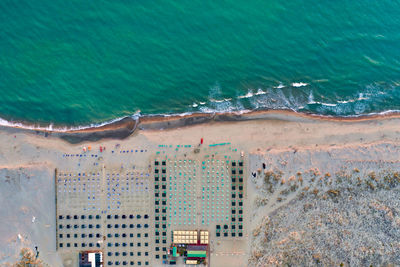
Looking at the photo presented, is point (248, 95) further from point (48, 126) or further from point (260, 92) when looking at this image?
point (48, 126)

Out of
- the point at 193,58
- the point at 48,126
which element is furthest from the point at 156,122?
the point at 48,126

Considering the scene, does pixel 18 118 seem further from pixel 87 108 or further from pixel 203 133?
pixel 203 133

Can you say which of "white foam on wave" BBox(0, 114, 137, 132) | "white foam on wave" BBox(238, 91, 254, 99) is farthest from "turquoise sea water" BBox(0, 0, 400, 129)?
"white foam on wave" BBox(0, 114, 137, 132)

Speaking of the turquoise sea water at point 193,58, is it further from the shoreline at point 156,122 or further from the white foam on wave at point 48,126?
the shoreline at point 156,122

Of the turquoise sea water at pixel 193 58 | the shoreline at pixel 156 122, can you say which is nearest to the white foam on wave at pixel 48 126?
the shoreline at pixel 156 122

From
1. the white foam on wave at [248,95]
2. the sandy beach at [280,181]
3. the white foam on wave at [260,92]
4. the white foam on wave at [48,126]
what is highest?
the white foam on wave at [260,92]
